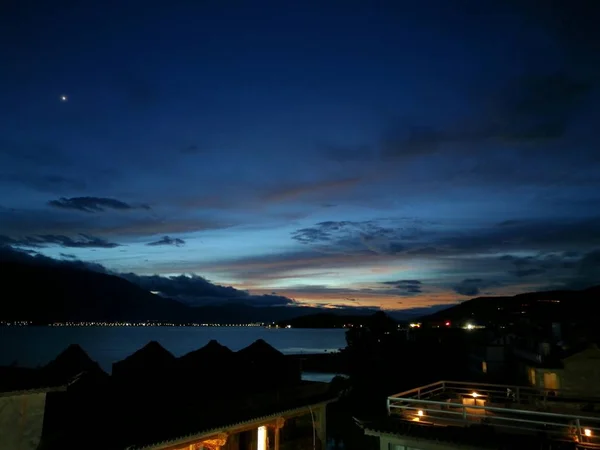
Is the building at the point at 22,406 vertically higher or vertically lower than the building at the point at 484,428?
higher

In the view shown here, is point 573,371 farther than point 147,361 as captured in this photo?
Yes

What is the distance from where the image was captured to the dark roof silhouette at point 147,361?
1659 cm

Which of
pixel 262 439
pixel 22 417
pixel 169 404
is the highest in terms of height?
pixel 22 417

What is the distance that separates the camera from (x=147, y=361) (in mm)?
16984

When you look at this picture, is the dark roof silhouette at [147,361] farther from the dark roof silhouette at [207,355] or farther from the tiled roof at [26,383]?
the tiled roof at [26,383]

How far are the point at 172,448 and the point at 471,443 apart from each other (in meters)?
7.50

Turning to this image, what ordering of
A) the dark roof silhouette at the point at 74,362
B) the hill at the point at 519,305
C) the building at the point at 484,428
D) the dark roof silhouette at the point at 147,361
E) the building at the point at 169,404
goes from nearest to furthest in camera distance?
the building at the point at 169,404
the building at the point at 484,428
the dark roof silhouette at the point at 147,361
the dark roof silhouette at the point at 74,362
the hill at the point at 519,305

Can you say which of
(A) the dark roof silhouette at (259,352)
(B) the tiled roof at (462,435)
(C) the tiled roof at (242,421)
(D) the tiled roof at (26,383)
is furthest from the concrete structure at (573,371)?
(D) the tiled roof at (26,383)

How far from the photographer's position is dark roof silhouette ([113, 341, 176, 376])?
1659cm

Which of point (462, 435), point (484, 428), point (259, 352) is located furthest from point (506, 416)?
point (259, 352)

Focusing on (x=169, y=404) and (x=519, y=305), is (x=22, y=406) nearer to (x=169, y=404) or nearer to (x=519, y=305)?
(x=169, y=404)

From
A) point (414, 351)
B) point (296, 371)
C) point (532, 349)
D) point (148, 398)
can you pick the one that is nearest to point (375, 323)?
point (414, 351)

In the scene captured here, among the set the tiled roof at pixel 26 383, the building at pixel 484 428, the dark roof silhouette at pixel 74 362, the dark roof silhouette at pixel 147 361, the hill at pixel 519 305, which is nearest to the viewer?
the tiled roof at pixel 26 383

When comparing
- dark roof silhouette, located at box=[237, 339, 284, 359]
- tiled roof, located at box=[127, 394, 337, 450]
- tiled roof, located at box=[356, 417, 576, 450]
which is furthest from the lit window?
tiled roof, located at box=[356, 417, 576, 450]
